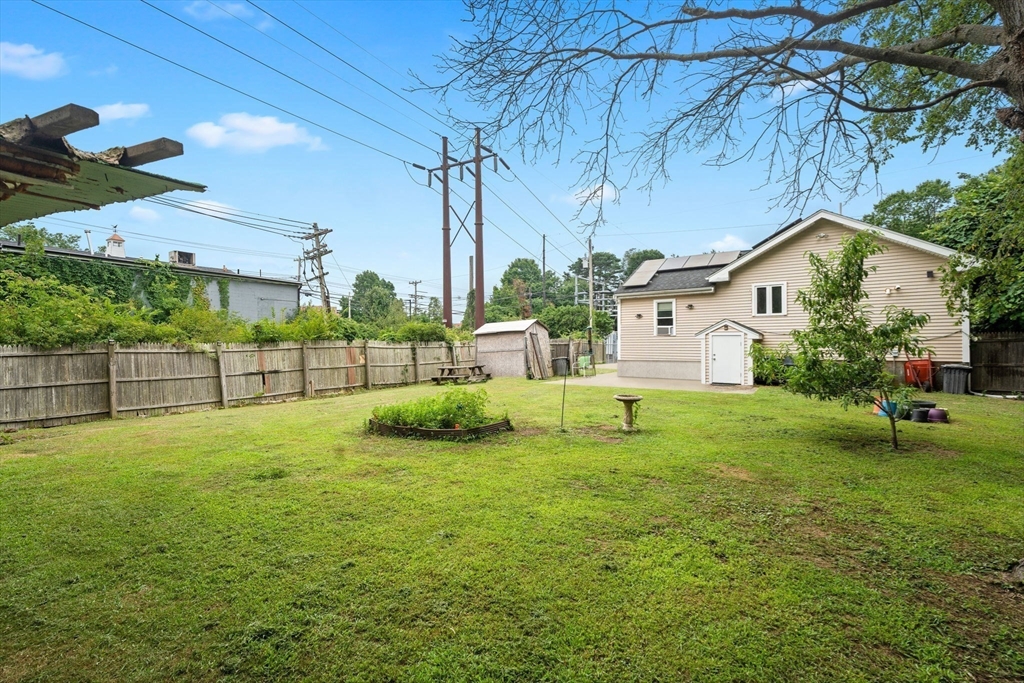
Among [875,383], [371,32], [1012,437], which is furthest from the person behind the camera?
[1012,437]

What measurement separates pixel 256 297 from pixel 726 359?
86.3 ft

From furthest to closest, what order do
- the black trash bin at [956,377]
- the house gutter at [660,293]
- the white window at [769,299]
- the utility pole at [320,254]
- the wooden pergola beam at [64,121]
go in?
1. the utility pole at [320,254]
2. the house gutter at [660,293]
3. the white window at [769,299]
4. the black trash bin at [956,377]
5. the wooden pergola beam at [64,121]

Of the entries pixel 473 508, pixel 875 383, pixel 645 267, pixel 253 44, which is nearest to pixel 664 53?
pixel 473 508

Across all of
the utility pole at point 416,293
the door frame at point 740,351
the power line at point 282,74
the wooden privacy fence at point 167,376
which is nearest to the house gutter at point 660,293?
the door frame at point 740,351

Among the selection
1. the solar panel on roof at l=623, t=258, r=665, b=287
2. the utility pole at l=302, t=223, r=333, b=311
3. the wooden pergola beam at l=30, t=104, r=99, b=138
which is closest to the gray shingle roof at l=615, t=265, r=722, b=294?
the solar panel on roof at l=623, t=258, r=665, b=287

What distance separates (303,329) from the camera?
537 inches

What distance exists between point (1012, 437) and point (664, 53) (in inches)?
321

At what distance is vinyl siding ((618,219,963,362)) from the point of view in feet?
41.1

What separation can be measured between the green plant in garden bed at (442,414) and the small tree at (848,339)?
477cm

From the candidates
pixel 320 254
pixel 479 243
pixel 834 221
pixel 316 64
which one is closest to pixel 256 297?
pixel 320 254

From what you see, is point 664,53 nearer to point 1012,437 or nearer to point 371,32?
point 371,32

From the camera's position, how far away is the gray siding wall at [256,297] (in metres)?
25.2

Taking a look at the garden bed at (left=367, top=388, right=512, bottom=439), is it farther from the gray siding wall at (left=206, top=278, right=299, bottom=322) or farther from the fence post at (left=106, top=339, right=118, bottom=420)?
the gray siding wall at (left=206, top=278, right=299, bottom=322)

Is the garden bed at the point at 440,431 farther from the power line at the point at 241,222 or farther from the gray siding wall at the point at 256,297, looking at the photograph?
the gray siding wall at the point at 256,297
